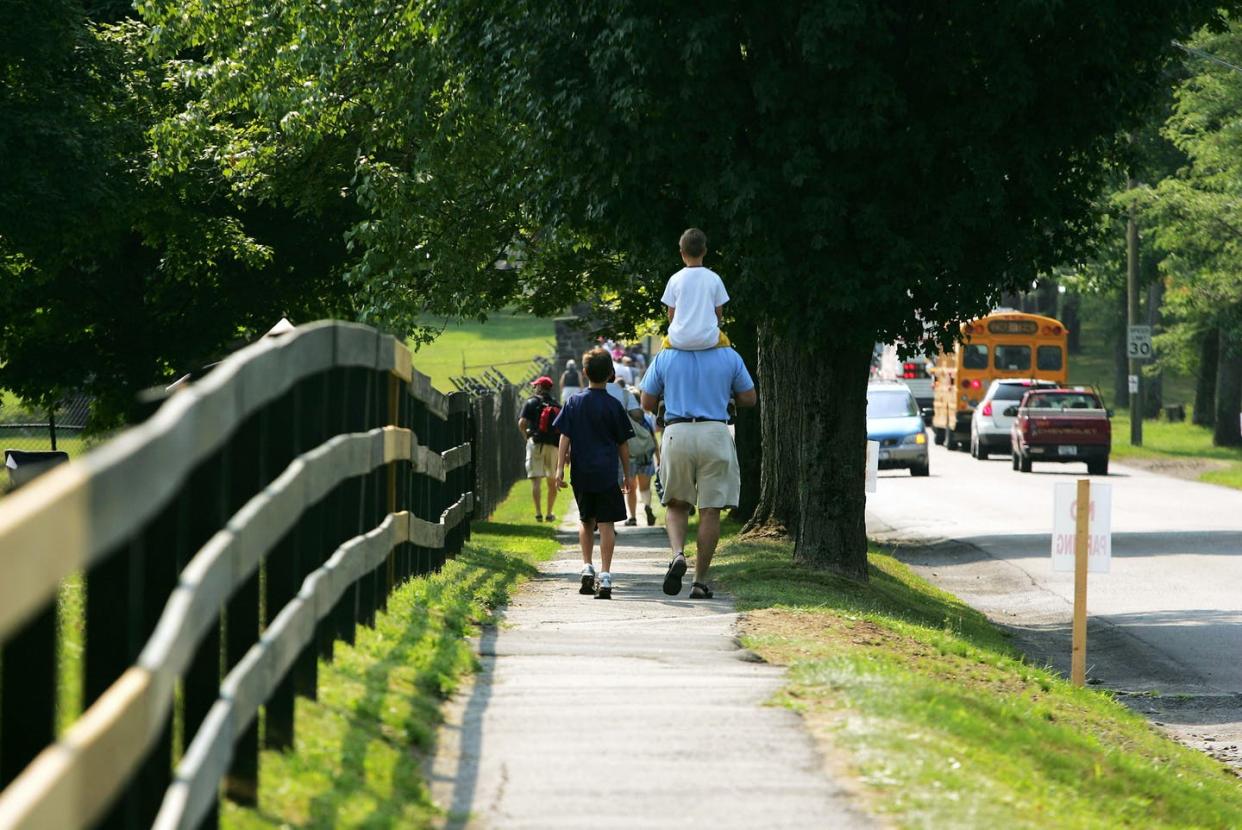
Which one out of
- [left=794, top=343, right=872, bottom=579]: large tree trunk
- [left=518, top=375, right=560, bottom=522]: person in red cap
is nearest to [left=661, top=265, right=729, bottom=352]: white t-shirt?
[left=794, top=343, right=872, bottom=579]: large tree trunk

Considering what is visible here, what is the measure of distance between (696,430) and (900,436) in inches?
1064

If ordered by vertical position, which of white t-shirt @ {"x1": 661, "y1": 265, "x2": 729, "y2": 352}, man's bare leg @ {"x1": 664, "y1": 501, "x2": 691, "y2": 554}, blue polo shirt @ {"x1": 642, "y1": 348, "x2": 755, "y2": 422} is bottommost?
man's bare leg @ {"x1": 664, "y1": 501, "x2": 691, "y2": 554}

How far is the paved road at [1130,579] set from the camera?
1371 cm

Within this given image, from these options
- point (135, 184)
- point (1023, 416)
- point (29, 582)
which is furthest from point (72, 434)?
point (29, 582)

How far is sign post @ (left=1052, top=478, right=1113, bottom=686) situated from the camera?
484 inches

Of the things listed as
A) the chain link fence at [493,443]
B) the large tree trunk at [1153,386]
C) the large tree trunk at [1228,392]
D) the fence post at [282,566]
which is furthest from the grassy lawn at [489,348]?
the fence post at [282,566]

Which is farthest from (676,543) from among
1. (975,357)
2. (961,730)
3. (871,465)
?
(975,357)

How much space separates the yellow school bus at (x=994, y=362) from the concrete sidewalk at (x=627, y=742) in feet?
136

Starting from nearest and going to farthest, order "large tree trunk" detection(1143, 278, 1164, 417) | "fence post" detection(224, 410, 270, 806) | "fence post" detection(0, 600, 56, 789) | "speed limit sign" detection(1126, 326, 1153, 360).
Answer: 1. "fence post" detection(0, 600, 56, 789)
2. "fence post" detection(224, 410, 270, 806)
3. "speed limit sign" detection(1126, 326, 1153, 360)
4. "large tree trunk" detection(1143, 278, 1164, 417)

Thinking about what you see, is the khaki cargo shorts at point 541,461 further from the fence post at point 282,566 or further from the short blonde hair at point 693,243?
the fence post at point 282,566

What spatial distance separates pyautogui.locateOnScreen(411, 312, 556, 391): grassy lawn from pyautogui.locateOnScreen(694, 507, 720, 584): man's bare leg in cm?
6033

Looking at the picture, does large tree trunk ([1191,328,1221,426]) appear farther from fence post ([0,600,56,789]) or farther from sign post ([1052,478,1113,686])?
fence post ([0,600,56,789])

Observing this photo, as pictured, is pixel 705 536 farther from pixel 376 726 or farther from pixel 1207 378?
pixel 1207 378

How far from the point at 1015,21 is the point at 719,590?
4335mm
